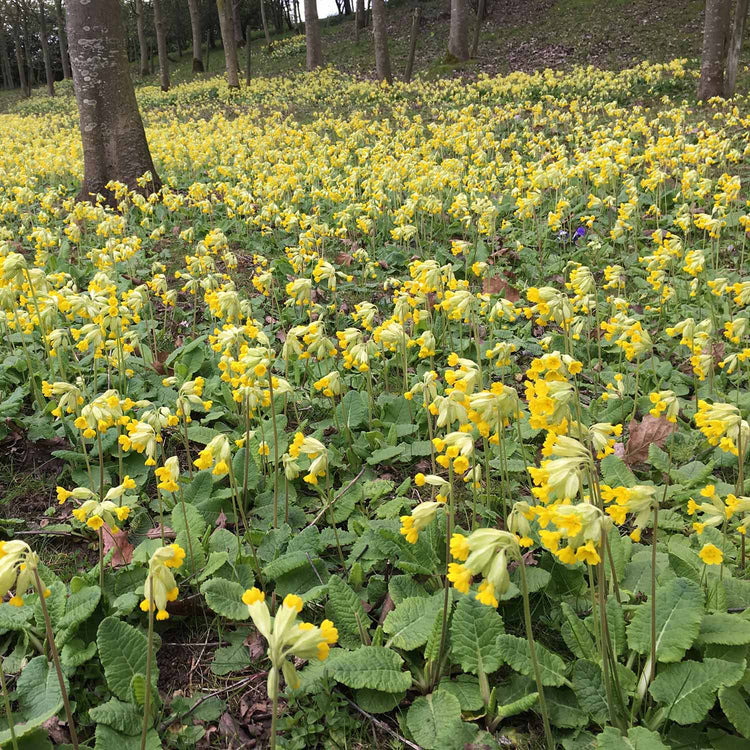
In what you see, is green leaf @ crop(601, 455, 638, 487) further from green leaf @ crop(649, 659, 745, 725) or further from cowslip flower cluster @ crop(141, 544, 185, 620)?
cowslip flower cluster @ crop(141, 544, 185, 620)

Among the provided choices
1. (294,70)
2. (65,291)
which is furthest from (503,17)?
Result: (65,291)

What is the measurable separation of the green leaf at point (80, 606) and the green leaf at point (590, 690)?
170 cm

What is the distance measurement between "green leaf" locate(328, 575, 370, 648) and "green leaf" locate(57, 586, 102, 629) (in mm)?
862

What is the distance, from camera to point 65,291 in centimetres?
384

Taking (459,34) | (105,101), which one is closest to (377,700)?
(105,101)

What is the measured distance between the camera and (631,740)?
1.88 m


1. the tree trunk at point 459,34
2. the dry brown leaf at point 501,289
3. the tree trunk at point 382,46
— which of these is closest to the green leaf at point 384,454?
the dry brown leaf at point 501,289

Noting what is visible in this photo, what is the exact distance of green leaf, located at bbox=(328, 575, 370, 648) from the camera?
2381mm

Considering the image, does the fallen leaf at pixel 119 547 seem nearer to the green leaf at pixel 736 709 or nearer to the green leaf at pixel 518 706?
the green leaf at pixel 518 706

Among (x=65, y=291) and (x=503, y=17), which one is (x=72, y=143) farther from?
(x=503, y=17)

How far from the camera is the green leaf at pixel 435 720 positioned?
2016 millimetres

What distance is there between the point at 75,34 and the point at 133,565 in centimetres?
720

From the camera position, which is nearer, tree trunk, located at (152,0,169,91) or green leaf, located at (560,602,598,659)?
green leaf, located at (560,602,598,659)

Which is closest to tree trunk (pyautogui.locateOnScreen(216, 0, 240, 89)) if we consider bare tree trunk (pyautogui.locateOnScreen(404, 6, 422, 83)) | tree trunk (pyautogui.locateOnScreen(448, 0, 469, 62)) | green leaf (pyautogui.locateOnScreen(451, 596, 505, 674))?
bare tree trunk (pyautogui.locateOnScreen(404, 6, 422, 83))
